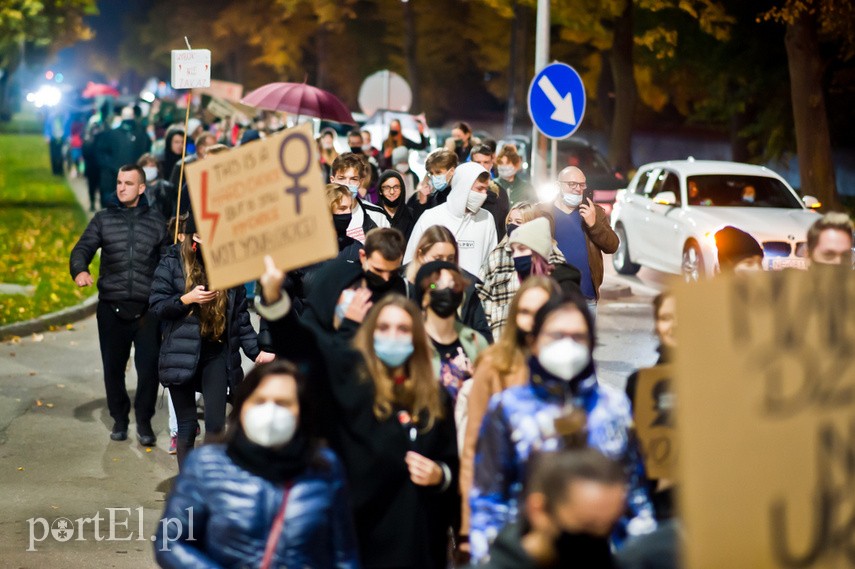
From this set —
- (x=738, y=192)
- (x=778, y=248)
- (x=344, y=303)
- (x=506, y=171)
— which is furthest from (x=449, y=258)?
(x=738, y=192)

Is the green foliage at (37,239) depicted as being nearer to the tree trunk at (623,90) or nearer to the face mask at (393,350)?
the face mask at (393,350)

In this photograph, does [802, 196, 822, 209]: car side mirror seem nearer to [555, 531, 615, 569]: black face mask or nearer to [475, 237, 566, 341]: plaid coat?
[475, 237, 566, 341]: plaid coat

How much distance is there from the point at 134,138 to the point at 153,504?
14697 mm

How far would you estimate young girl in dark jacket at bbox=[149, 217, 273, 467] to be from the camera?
8898 mm

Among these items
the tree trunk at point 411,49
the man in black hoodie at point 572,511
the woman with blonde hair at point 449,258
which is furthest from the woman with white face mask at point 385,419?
the tree trunk at point 411,49

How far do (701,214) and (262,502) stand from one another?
1584cm

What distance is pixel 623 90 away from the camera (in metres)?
40.7

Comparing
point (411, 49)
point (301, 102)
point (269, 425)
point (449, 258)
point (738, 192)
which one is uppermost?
point (411, 49)

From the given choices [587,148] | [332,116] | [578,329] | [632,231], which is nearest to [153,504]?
[578,329]

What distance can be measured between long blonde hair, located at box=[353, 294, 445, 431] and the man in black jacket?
5307 mm

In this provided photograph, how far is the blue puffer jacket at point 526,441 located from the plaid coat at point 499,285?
13.0 ft

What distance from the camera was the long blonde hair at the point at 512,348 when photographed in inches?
220

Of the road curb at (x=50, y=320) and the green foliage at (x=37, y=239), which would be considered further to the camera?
the green foliage at (x=37, y=239)

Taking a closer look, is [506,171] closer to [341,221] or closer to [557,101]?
[557,101]
